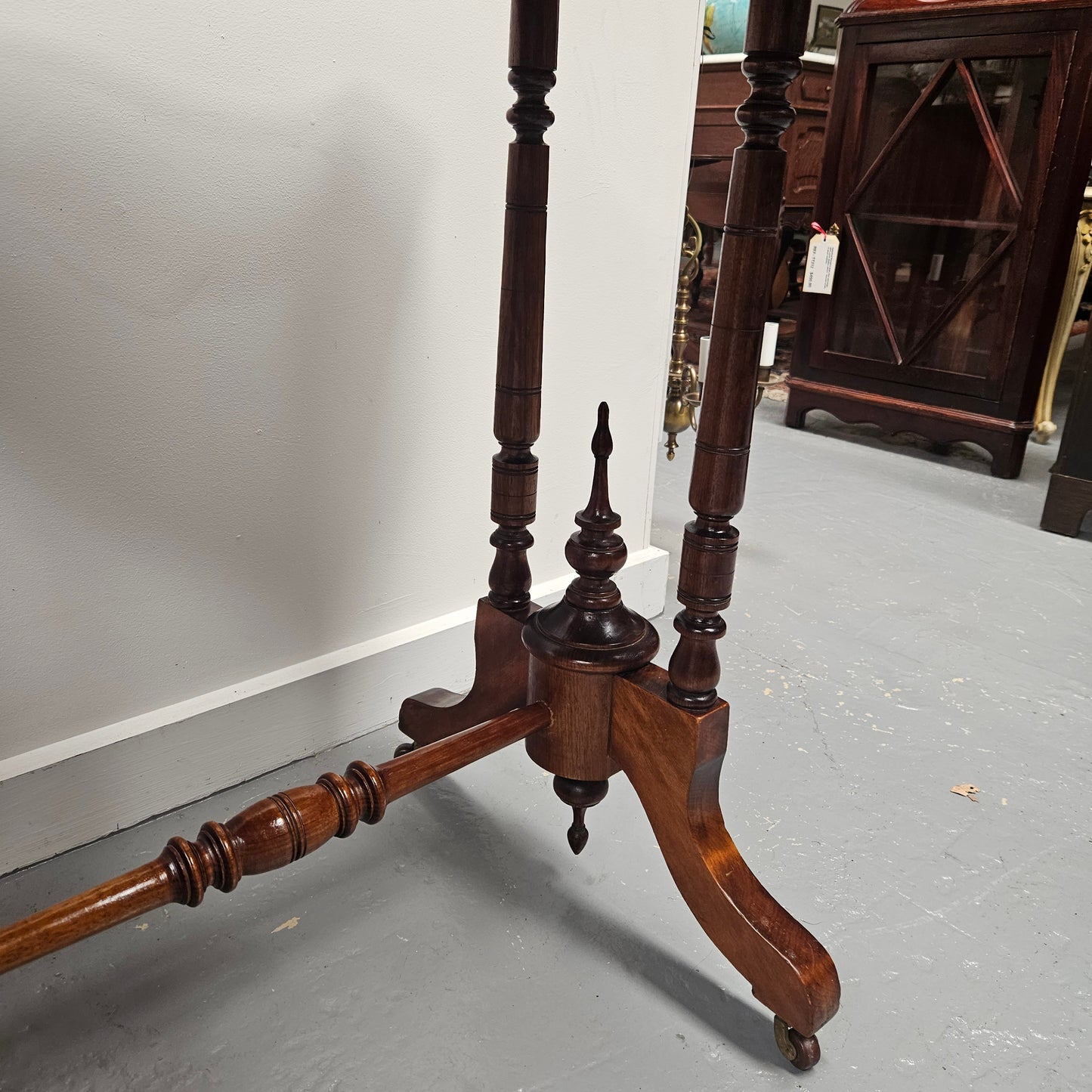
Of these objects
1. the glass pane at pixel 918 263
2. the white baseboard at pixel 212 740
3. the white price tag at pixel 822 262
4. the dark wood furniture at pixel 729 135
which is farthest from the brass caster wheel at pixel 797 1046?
the dark wood furniture at pixel 729 135

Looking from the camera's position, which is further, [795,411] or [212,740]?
[795,411]

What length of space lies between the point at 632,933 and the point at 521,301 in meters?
0.51

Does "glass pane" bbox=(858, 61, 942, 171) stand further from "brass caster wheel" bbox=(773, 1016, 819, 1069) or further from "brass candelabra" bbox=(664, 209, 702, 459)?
"brass caster wheel" bbox=(773, 1016, 819, 1069)

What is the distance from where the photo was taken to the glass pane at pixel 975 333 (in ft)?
6.86

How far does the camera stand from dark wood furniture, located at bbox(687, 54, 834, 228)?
2.87 meters

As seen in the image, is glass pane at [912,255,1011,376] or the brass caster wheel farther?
glass pane at [912,255,1011,376]

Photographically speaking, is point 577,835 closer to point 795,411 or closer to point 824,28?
point 795,411

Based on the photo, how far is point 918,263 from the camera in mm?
2213

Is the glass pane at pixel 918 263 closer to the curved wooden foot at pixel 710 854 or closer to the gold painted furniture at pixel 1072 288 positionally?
the gold painted furniture at pixel 1072 288

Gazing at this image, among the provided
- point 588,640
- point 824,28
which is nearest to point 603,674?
point 588,640

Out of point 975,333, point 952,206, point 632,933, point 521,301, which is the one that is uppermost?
point 952,206

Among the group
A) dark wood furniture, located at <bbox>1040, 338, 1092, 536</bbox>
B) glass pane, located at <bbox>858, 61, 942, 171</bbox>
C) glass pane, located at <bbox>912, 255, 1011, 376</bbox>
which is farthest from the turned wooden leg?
glass pane, located at <bbox>858, 61, 942, 171</bbox>

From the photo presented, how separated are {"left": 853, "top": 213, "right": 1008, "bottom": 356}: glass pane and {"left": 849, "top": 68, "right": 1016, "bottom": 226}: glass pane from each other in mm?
35

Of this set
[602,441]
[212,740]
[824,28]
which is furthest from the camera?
[824,28]
